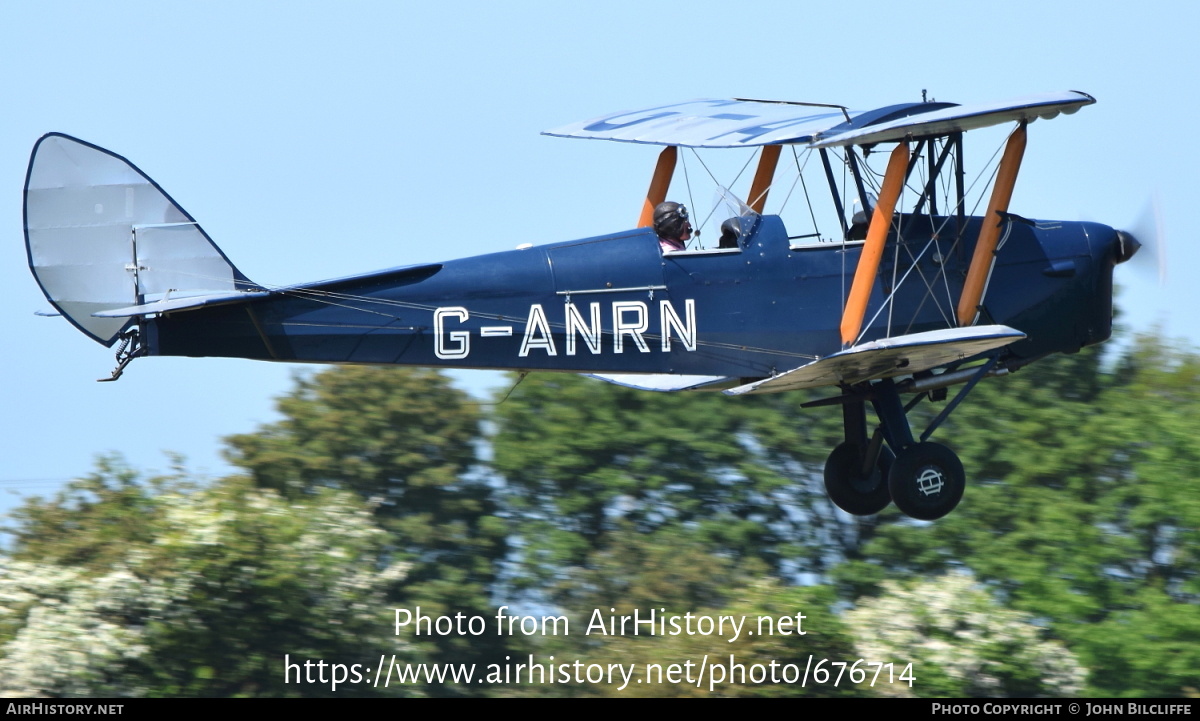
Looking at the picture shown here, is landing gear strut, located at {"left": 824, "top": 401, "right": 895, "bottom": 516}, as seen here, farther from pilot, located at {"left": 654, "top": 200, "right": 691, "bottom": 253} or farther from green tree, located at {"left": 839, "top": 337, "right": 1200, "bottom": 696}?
green tree, located at {"left": 839, "top": 337, "right": 1200, "bottom": 696}

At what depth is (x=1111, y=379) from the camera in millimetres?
24172

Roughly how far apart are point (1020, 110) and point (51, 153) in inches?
240

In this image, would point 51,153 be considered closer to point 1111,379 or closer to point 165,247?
point 165,247

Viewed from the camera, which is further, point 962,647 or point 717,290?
point 962,647

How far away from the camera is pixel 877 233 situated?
10.2m

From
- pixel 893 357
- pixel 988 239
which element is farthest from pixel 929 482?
pixel 988 239

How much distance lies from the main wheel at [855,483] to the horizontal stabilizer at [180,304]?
14.8ft

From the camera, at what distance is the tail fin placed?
31.7 ft

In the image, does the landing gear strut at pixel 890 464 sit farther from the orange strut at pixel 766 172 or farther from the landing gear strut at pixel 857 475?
the orange strut at pixel 766 172

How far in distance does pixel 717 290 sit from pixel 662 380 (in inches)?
44.7

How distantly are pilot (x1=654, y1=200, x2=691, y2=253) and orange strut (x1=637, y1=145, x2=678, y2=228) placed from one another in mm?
623

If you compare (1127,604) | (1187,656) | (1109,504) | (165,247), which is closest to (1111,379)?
(1109,504)

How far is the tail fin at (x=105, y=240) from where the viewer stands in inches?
381

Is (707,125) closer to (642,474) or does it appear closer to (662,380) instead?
(662,380)
